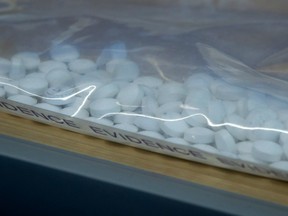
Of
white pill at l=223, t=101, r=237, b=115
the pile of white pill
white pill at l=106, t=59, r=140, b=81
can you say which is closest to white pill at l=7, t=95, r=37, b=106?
the pile of white pill

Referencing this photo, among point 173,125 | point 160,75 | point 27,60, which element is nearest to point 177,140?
point 173,125

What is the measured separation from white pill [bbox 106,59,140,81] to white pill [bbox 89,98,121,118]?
5 cm

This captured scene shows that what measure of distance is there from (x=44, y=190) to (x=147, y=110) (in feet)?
0.44

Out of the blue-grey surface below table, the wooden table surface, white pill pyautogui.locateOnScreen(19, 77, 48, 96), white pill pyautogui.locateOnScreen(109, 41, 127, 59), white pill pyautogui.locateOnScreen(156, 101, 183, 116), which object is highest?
white pill pyautogui.locateOnScreen(109, 41, 127, 59)

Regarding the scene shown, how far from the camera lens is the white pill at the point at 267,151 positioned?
549mm

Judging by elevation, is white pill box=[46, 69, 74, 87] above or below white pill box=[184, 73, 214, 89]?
below

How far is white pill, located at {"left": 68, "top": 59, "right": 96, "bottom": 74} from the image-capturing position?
688mm

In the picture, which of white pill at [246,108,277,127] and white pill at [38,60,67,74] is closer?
white pill at [246,108,277,127]

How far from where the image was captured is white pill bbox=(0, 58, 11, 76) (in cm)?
67

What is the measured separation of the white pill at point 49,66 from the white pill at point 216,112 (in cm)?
19

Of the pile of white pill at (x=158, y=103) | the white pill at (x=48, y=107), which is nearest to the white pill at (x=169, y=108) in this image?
the pile of white pill at (x=158, y=103)

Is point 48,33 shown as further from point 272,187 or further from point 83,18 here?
point 272,187

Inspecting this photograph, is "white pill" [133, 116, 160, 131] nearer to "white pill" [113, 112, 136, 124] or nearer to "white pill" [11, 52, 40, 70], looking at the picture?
"white pill" [113, 112, 136, 124]

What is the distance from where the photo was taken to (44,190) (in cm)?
58
